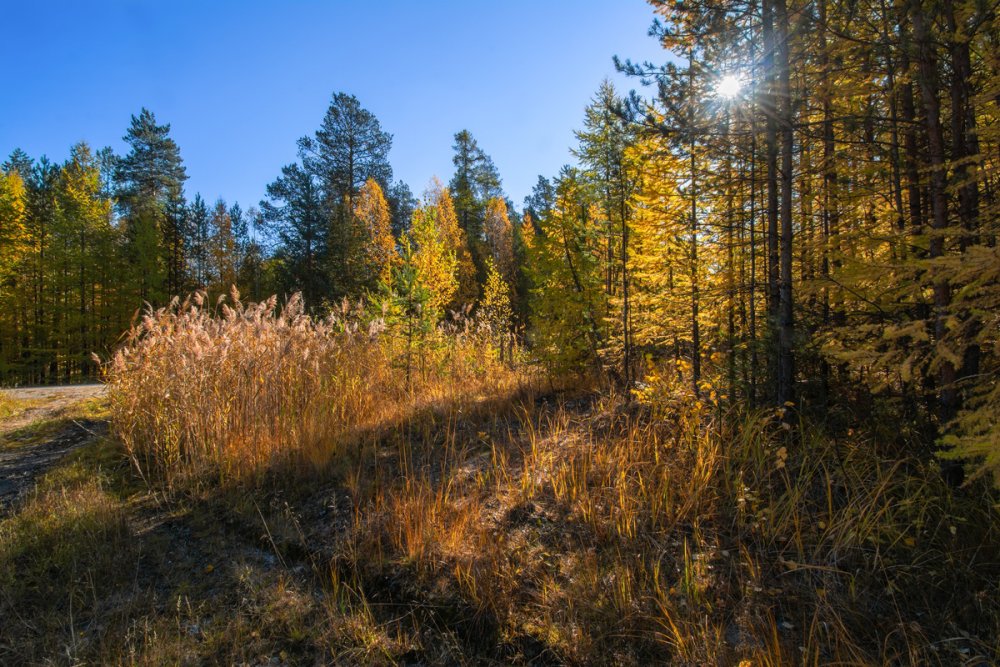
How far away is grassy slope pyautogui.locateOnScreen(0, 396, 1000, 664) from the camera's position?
6.94 ft

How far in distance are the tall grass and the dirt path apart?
29.7 inches

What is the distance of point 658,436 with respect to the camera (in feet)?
12.5

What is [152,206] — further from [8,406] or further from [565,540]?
[565,540]

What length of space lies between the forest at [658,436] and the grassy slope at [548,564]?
0.07ft

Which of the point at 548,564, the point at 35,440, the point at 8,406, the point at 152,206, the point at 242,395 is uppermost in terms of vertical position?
the point at 152,206

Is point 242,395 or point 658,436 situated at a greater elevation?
point 242,395

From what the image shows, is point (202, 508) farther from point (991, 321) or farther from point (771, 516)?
point (991, 321)

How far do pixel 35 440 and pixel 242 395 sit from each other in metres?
3.66

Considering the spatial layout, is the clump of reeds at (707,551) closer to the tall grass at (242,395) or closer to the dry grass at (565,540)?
the dry grass at (565,540)

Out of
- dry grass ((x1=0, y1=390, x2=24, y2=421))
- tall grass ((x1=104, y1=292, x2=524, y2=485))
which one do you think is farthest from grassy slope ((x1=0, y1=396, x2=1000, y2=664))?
dry grass ((x1=0, y1=390, x2=24, y2=421))

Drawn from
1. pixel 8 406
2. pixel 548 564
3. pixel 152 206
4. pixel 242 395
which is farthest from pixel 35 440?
pixel 152 206

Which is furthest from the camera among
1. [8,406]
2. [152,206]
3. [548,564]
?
[152,206]

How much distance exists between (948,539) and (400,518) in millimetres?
3363

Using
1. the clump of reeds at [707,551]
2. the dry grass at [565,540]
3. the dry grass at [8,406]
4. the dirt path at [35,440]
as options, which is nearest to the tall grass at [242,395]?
the dry grass at [565,540]
